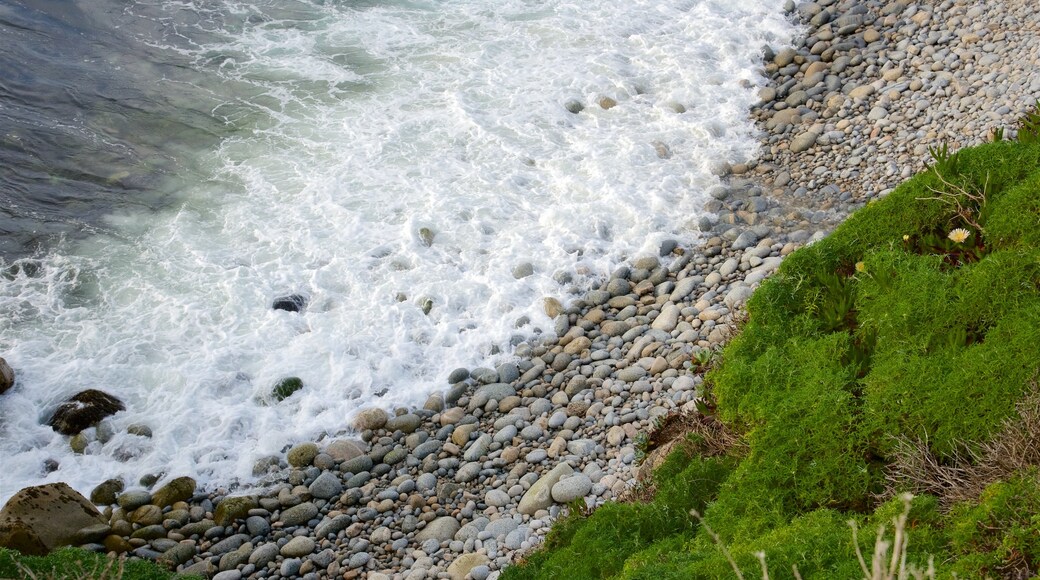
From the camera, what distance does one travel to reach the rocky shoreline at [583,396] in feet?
23.2

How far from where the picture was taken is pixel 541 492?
6.91m

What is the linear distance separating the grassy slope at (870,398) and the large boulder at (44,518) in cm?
400

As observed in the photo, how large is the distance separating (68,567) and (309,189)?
7180 millimetres

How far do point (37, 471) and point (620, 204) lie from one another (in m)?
7.13

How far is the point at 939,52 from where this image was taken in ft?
37.0

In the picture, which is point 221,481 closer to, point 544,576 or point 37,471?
point 37,471

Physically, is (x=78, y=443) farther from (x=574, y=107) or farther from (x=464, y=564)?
(x=574, y=107)

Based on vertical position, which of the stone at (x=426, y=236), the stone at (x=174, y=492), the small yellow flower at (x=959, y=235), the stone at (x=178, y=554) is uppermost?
the small yellow flower at (x=959, y=235)

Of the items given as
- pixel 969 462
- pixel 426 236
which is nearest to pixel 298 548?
pixel 426 236

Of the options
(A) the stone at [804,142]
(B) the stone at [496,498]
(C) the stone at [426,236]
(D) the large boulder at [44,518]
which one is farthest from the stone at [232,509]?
(A) the stone at [804,142]

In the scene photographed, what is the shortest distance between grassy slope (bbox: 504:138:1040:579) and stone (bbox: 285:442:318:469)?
3142 millimetres

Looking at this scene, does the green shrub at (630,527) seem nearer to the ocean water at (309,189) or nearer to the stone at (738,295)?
the stone at (738,295)

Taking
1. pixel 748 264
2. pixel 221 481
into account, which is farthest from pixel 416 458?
pixel 748 264

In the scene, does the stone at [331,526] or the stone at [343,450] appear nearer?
the stone at [331,526]
